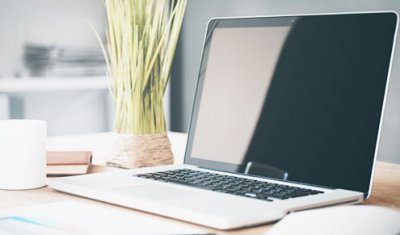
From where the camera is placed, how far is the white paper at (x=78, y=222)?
2.20 feet

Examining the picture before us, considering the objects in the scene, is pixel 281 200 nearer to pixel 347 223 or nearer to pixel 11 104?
pixel 347 223

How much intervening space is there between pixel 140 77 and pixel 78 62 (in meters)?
1.17

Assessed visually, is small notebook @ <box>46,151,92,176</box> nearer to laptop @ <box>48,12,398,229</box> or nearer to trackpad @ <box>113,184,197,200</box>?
laptop @ <box>48,12,398,229</box>

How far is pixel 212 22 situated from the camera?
1.11 meters

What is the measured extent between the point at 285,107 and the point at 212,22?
23 centimetres

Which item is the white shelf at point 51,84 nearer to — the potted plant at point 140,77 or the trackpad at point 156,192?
the potted plant at point 140,77

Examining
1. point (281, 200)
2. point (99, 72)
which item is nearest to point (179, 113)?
point (99, 72)

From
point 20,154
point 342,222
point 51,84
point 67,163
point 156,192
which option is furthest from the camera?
point 51,84

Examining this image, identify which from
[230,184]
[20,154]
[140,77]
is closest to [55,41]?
[140,77]

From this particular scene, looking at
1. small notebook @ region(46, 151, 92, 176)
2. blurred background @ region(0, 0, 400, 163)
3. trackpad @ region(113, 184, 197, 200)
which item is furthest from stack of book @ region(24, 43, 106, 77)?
trackpad @ region(113, 184, 197, 200)

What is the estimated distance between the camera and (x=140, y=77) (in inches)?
45.9

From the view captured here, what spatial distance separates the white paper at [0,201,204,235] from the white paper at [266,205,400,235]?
103 mm

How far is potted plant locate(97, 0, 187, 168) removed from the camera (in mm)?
1151

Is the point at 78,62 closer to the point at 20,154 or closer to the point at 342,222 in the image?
the point at 20,154
